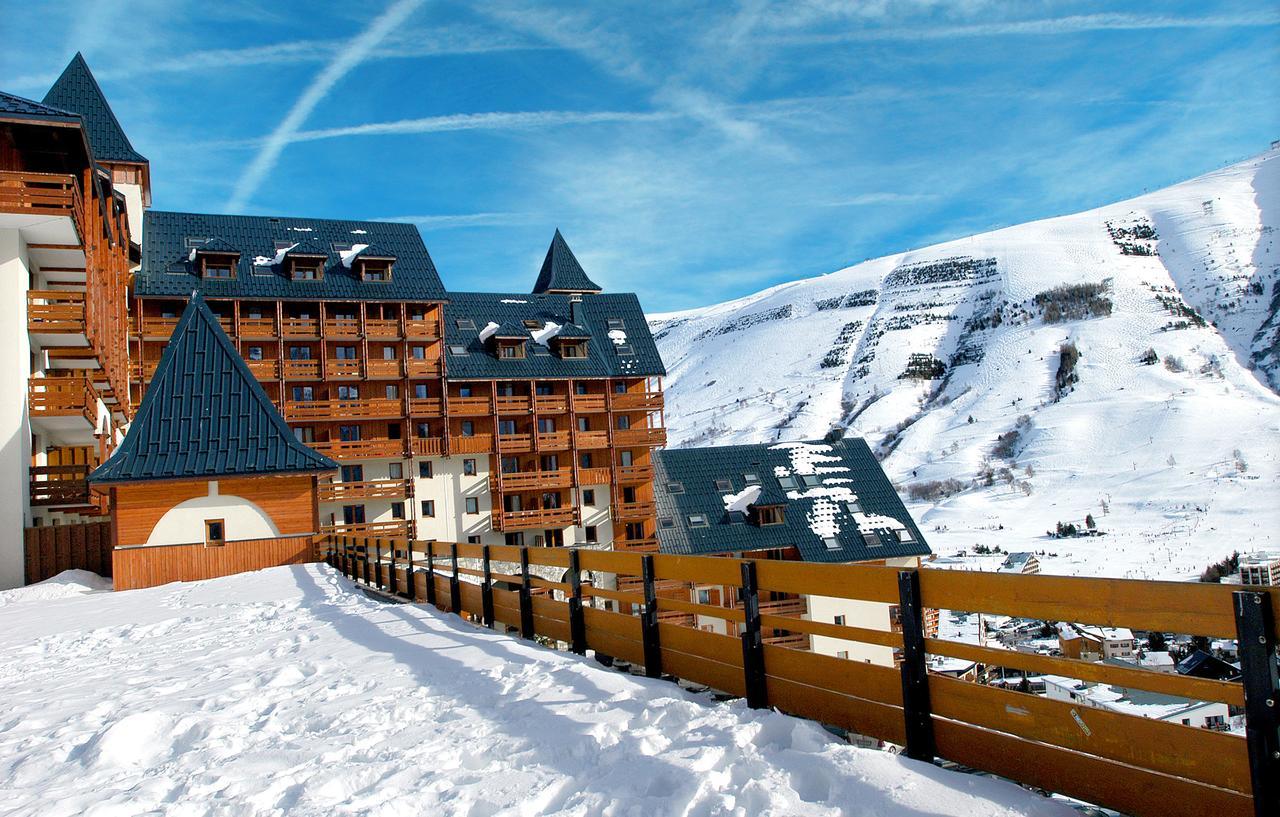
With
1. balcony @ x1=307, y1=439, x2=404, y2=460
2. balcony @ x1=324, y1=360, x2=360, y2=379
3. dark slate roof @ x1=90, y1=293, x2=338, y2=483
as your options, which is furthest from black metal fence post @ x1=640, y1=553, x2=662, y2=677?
balcony @ x1=324, y1=360, x2=360, y2=379

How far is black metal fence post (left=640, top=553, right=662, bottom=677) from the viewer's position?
271 inches

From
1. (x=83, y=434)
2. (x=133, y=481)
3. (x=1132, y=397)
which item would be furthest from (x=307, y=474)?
(x=1132, y=397)

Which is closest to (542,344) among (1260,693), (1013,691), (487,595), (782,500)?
(782,500)

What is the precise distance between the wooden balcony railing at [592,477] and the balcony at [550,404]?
10.6ft

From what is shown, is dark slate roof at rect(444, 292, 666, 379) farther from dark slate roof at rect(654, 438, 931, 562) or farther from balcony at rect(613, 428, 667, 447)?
dark slate roof at rect(654, 438, 931, 562)

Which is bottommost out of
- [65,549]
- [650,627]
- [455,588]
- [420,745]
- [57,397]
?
[420,745]

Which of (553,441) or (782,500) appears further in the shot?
(553,441)

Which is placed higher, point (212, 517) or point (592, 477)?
point (592, 477)

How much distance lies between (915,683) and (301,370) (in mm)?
38816

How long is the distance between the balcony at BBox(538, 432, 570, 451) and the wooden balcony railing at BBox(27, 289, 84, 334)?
889 inches

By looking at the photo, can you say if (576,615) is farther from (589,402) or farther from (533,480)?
(589,402)

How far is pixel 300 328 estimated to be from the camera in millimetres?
39938

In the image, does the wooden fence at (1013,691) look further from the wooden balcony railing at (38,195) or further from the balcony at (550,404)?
the balcony at (550,404)

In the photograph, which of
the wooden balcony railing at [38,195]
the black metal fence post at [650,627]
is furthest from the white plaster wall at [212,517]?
the black metal fence post at [650,627]
